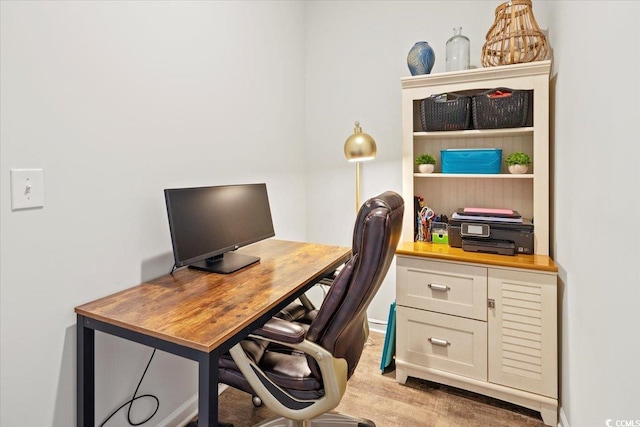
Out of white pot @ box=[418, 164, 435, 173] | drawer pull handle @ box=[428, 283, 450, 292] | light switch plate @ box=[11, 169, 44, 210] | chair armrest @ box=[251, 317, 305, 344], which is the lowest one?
drawer pull handle @ box=[428, 283, 450, 292]

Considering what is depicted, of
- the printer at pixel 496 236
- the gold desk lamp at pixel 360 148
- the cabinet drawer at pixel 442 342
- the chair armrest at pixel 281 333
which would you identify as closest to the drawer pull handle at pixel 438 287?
the cabinet drawer at pixel 442 342

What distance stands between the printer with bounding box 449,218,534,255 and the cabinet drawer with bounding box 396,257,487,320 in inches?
6.8

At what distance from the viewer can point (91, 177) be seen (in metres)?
1.30

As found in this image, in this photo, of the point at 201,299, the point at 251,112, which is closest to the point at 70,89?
the point at 201,299

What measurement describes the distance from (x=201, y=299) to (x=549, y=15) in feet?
7.73

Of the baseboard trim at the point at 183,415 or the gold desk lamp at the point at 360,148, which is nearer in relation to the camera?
the baseboard trim at the point at 183,415

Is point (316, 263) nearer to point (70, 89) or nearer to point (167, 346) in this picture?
point (167, 346)

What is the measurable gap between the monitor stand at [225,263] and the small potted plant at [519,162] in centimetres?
153

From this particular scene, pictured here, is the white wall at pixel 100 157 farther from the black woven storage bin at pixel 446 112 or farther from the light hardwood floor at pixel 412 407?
the black woven storage bin at pixel 446 112

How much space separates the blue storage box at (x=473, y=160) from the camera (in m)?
2.06

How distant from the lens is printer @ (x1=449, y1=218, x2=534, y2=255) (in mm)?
1897

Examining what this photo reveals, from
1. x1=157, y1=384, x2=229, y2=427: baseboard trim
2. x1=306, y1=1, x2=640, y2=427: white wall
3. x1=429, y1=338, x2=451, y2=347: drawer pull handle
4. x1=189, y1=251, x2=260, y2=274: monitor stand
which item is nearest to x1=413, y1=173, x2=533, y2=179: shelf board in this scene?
x1=306, y1=1, x2=640, y2=427: white wall

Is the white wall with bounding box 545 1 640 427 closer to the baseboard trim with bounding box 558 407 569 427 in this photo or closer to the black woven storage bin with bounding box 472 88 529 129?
the baseboard trim with bounding box 558 407 569 427

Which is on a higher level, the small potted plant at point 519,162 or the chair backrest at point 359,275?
the small potted plant at point 519,162
